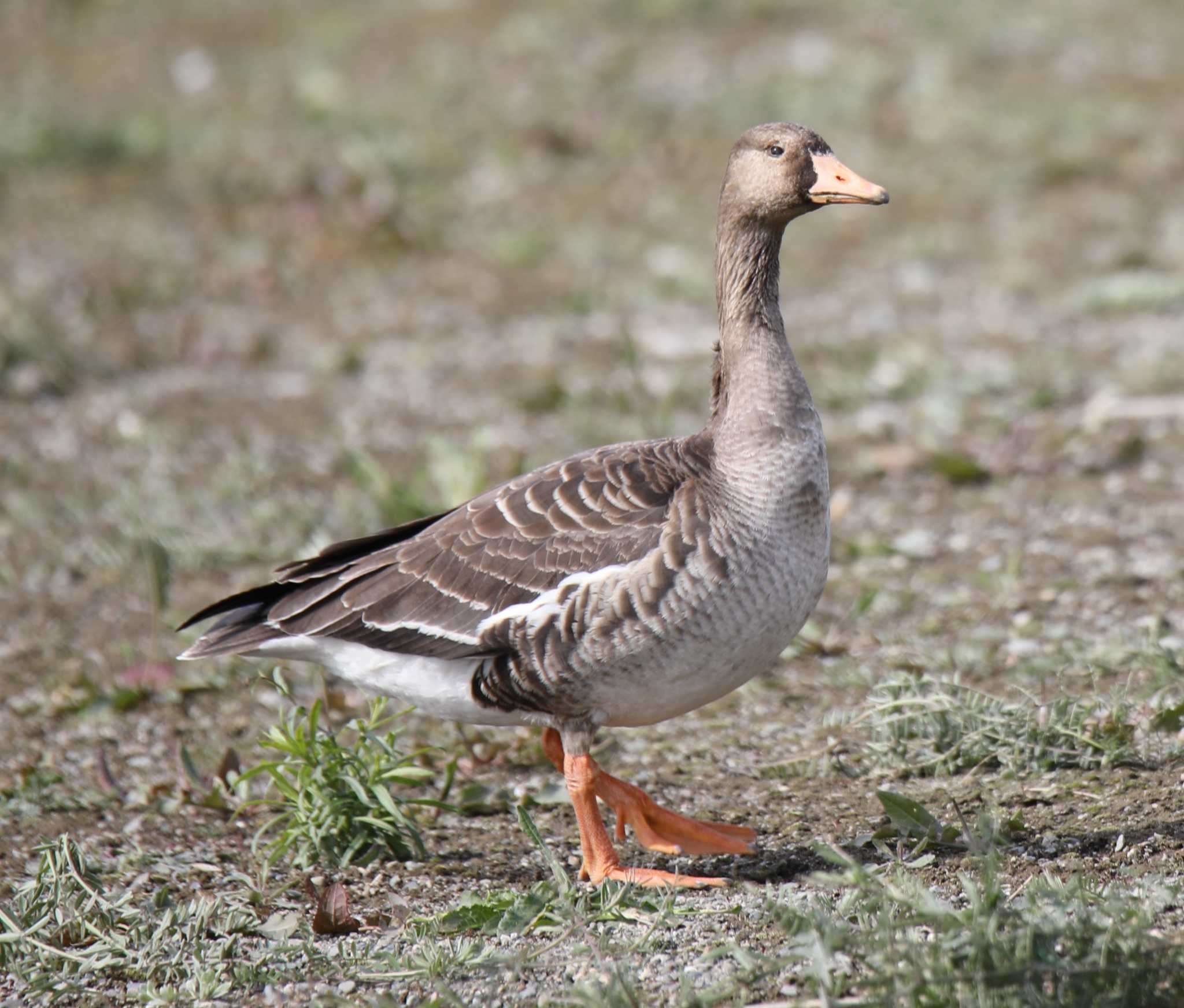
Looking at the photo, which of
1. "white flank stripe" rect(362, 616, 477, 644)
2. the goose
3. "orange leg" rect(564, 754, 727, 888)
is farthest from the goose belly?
"white flank stripe" rect(362, 616, 477, 644)

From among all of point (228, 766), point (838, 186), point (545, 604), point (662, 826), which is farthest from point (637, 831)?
point (838, 186)

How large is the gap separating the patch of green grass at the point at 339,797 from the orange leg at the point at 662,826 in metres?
Answer: 0.61

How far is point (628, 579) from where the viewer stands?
16.3 ft

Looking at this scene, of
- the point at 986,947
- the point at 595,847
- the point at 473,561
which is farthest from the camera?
the point at 473,561

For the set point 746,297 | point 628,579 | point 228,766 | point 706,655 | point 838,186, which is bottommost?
point 228,766

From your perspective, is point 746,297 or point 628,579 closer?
point 628,579

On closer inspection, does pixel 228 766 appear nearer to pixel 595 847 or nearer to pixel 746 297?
pixel 595 847

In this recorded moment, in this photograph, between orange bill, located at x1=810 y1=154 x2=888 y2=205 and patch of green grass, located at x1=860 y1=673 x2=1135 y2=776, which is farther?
patch of green grass, located at x1=860 y1=673 x2=1135 y2=776

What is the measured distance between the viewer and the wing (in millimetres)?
5180

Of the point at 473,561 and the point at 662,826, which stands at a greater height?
the point at 473,561

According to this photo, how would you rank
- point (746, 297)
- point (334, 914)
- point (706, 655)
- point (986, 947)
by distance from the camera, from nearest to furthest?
point (986, 947) < point (334, 914) < point (706, 655) < point (746, 297)

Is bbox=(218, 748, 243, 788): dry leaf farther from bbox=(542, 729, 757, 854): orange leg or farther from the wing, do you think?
bbox=(542, 729, 757, 854): orange leg

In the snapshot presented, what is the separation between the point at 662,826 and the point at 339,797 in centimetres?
116

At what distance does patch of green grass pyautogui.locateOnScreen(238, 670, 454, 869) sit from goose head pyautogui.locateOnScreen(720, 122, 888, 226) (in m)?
2.33
